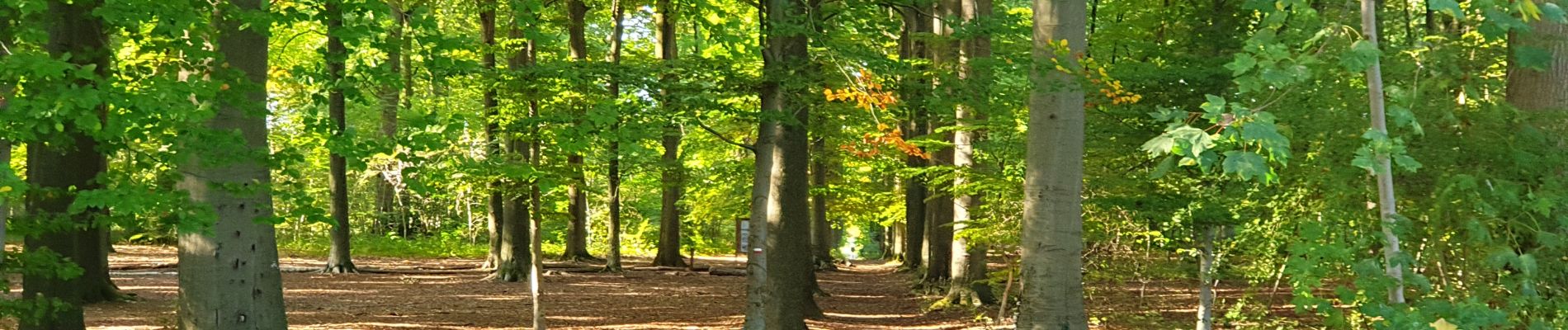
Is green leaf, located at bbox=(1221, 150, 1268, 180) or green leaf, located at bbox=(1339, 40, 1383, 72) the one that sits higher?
green leaf, located at bbox=(1339, 40, 1383, 72)

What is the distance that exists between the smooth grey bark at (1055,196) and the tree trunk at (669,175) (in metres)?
6.48

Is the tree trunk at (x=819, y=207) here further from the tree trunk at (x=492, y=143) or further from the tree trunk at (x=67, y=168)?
the tree trunk at (x=67, y=168)

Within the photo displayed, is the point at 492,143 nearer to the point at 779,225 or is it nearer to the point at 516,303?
the point at 516,303

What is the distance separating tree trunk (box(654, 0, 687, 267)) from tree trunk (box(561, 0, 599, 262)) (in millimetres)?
1221

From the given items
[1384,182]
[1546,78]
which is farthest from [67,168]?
[1546,78]

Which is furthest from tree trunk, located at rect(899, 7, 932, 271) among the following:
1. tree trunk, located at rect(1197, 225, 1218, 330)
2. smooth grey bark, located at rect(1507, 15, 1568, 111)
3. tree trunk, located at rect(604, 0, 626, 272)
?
smooth grey bark, located at rect(1507, 15, 1568, 111)

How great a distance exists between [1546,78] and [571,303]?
11.8m

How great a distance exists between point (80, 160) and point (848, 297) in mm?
11819

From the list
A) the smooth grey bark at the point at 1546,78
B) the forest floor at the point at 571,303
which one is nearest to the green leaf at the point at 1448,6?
the smooth grey bark at the point at 1546,78

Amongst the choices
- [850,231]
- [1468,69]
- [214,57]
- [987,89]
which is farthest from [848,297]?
[850,231]

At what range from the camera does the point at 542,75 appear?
11.0 meters

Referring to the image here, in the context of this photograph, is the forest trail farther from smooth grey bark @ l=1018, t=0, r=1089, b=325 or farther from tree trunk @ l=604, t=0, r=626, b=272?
smooth grey bark @ l=1018, t=0, r=1089, b=325

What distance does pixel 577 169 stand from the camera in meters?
15.8

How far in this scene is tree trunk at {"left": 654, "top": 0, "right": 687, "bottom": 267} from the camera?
19203 millimetres
